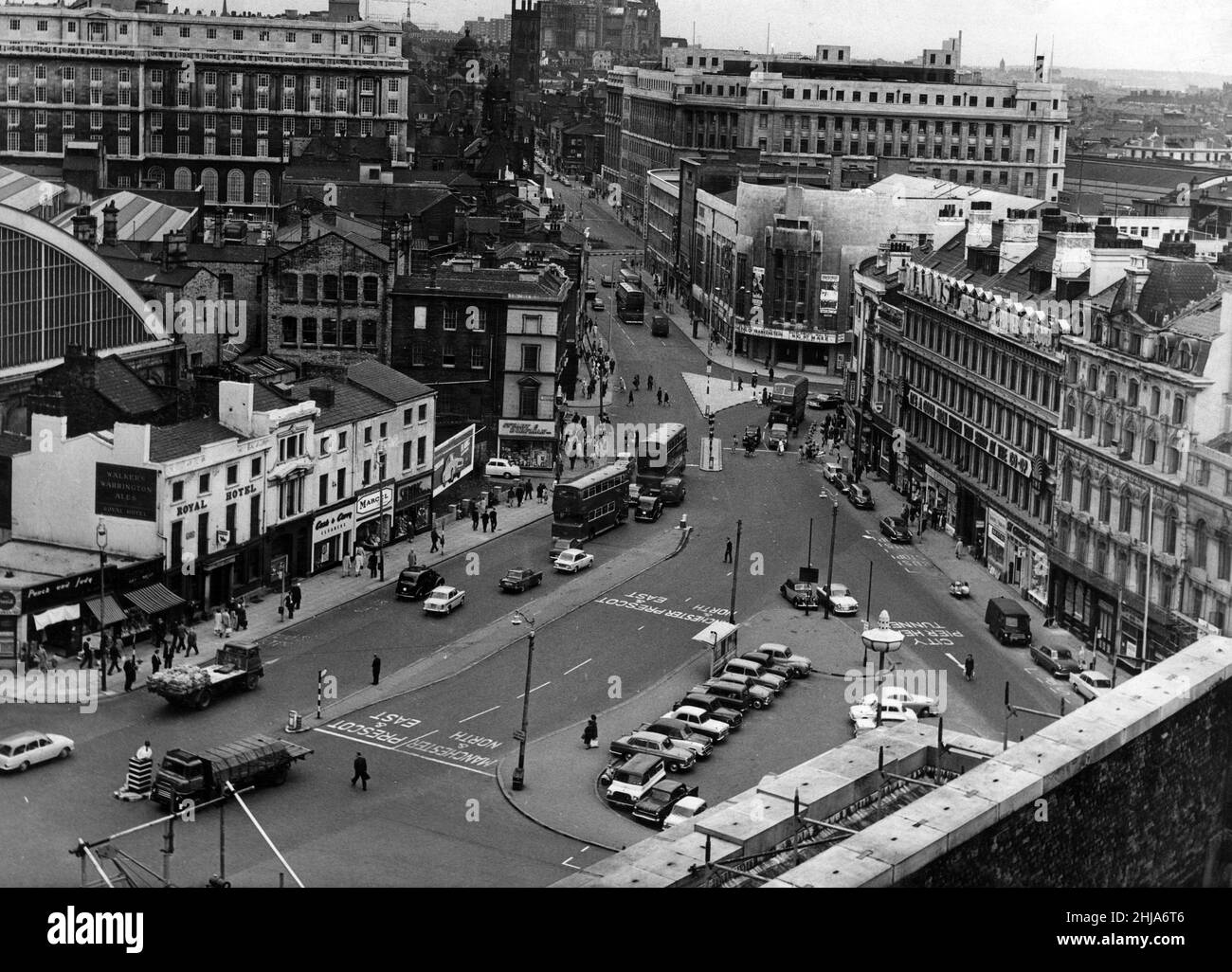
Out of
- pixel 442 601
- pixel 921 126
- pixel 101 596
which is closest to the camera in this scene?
pixel 101 596

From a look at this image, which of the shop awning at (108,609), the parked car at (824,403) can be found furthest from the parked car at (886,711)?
the parked car at (824,403)

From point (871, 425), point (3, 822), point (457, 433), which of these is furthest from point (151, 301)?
point (3, 822)

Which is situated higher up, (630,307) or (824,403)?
(630,307)

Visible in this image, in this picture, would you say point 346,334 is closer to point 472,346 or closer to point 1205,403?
point 472,346

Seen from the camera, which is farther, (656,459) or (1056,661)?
(656,459)

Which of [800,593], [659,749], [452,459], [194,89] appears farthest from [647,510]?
[194,89]

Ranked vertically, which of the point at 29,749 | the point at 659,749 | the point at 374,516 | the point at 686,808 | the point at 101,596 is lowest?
the point at 686,808

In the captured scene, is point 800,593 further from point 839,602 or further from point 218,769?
point 218,769

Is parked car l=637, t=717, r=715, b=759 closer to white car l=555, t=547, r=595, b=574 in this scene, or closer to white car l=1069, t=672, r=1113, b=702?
white car l=1069, t=672, r=1113, b=702
